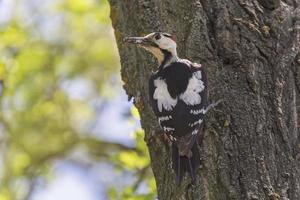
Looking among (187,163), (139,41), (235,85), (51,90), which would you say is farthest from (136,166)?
(51,90)

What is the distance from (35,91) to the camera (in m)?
Result: 7.91

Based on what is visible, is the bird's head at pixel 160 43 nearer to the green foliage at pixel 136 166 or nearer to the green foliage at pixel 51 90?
the green foliage at pixel 136 166

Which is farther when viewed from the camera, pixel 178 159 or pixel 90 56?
pixel 90 56

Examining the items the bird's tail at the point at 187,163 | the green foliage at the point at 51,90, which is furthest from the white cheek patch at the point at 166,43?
the green foliage at the point at 51,90

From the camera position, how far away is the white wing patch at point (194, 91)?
4.19 m

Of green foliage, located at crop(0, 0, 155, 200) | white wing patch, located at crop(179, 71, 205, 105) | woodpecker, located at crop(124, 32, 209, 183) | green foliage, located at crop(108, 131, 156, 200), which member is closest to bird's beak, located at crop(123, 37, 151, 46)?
woodpecker, located at crop(124, 32, 209, 183)

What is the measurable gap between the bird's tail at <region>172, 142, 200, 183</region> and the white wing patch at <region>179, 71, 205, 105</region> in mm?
255

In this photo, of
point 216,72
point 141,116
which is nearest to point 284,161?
point 216,72

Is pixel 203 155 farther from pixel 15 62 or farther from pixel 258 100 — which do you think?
pixel 15 62

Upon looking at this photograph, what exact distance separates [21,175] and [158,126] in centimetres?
379

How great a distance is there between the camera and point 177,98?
14.0 feet

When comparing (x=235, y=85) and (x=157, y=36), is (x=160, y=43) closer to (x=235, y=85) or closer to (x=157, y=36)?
(x=157, y=36)

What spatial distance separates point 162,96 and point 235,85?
40 cm

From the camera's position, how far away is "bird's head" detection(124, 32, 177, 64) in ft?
14.5
